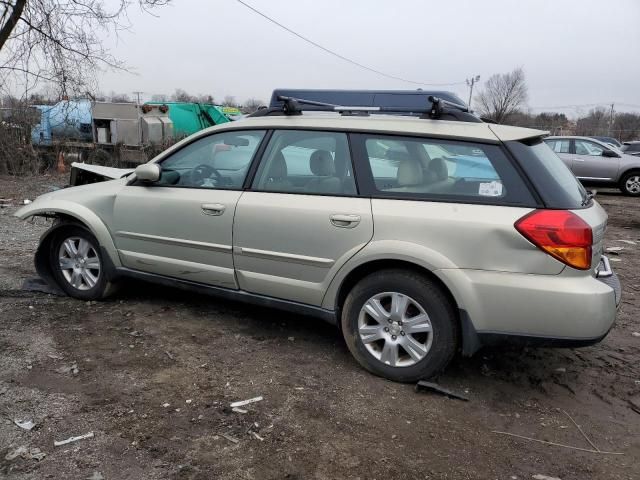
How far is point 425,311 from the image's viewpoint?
10.8 ft

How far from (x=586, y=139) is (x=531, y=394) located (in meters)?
13.6

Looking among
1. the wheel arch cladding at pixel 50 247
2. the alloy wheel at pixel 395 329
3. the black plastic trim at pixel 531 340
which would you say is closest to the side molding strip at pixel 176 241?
the wheel arch cladding at pixel 50 247

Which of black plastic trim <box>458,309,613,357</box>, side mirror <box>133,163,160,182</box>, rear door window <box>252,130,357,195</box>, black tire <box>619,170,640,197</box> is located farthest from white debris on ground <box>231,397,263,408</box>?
black tire <box>619,170,640,197</box>

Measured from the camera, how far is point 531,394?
345cm

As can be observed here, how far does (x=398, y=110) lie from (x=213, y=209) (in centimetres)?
150

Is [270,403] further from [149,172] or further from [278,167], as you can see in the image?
[149,172]

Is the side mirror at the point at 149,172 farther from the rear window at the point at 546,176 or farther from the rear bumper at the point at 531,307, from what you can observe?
the rear window at the point at 546,176

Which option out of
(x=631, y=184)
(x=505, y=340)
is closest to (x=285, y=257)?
(x=505, y=340)

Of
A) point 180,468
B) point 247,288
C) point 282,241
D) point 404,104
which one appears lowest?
point 180,468

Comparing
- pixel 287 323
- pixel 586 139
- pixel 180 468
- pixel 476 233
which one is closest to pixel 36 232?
pixel 287 323

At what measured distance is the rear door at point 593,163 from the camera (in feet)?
47.8

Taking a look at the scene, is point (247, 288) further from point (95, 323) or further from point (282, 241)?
point (95, 323)

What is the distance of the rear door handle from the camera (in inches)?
156

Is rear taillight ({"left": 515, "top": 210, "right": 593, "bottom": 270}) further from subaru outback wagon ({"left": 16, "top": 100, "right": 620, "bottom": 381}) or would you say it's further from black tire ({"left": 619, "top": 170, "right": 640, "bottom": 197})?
black tire ({"left": 619, "top": 170, "right": 640, "bottom": 197})
